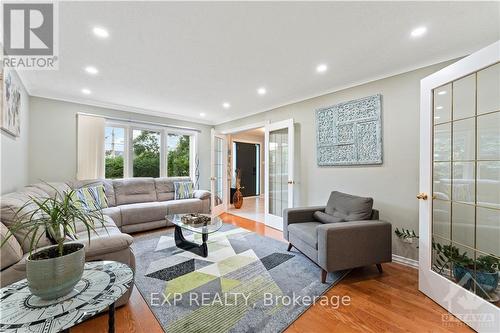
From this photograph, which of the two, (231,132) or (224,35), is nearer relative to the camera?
(224,35)

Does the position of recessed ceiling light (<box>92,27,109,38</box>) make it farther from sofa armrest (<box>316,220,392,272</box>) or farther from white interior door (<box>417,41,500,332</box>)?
white interior door (<box>417,41,500,332</box>)

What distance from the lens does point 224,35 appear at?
1925 millimetres

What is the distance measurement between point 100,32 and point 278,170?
10.7 feet

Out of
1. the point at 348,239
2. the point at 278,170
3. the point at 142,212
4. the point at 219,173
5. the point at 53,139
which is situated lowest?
the point at 142,212

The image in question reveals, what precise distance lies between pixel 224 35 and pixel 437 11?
1746 millimetres

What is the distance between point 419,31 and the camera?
73.5 inches

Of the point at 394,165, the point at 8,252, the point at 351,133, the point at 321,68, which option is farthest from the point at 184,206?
the point at 394,165

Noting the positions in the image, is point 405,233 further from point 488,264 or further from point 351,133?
point 351,133

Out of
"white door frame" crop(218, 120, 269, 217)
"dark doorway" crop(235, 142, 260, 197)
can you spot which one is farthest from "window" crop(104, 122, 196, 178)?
"dark doorway" crop(235, 142, 260, 197)

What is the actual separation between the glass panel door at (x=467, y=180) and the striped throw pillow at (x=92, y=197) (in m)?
4.48

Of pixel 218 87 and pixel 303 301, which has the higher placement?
pixel 218 87

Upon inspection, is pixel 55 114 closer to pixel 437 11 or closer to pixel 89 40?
pixel 89 40

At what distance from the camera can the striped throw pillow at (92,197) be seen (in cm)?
332

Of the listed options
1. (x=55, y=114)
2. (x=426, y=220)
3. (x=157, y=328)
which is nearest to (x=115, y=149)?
(x=55, y=114)
